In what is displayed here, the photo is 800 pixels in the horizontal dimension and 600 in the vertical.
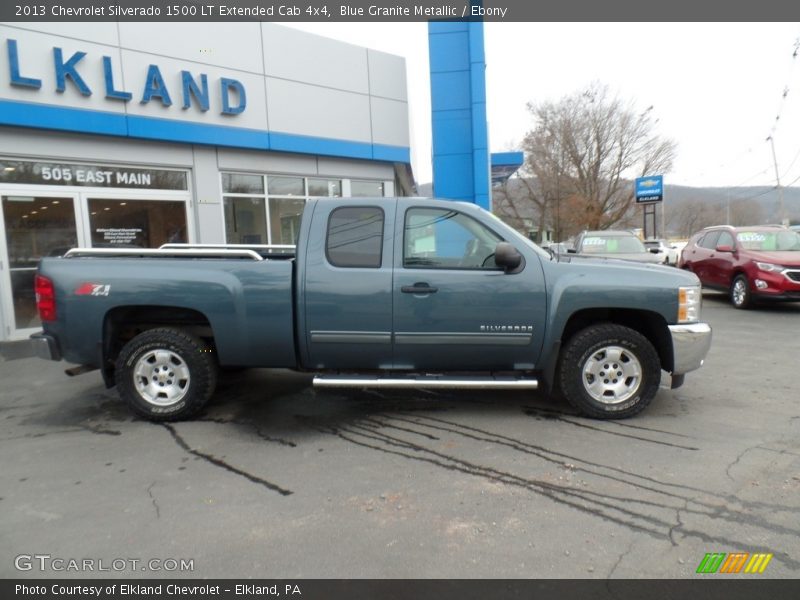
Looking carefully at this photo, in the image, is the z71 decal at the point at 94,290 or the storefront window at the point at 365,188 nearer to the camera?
the z71 decal at the point at 94,290

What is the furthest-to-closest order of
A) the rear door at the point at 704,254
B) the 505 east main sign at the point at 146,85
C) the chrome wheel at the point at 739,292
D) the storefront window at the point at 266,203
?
the rear door at the point at 704,254, the storefront window at the point at 266,203, the chrome wheel at the point at 739,292, the 505 east main sign at the point at 146,85

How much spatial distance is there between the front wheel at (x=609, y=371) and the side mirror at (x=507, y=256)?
2.91ft

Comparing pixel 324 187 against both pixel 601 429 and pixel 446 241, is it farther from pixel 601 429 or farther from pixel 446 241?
pixel 601 429

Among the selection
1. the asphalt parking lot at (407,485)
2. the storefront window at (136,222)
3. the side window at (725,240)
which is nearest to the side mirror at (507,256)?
the asphalt parking lot at (407,485)

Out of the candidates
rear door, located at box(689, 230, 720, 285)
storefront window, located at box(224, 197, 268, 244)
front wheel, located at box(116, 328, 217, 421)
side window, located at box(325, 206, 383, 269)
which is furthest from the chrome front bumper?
storefront window, located at box(224, 197, 268, 244)

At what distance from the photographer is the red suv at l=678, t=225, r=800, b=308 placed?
9.27m

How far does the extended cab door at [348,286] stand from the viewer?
4.20 m

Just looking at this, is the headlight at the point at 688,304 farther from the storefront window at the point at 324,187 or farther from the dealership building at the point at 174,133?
the storefront window at the point at 324,187

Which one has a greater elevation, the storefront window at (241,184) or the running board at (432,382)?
the storefront window at (241,184)

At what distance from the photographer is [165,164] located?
31.5 ft

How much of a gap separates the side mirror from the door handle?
0.57 metres

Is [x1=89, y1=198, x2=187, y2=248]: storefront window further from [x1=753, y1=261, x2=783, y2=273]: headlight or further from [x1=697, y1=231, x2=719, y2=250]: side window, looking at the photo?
[x1=697, y1=231, x2=719, y2=250]: side window

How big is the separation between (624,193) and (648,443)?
40460 mm
